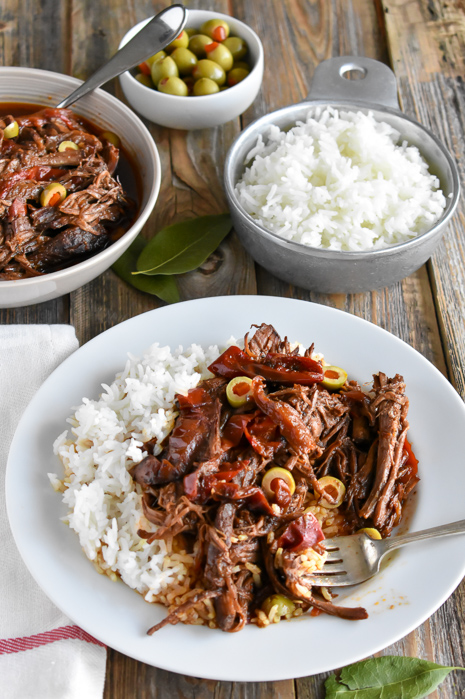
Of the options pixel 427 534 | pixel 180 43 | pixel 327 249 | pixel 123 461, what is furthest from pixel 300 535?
pixel 180 43

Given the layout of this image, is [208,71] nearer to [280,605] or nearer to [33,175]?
[33,175]

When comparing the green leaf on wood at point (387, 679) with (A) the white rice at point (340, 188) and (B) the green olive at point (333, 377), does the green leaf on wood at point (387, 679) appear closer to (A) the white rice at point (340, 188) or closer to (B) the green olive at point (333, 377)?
(B) the green olive at point (333, 377)

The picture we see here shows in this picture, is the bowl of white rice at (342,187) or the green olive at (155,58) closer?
the bowl of white rice at (342,187)

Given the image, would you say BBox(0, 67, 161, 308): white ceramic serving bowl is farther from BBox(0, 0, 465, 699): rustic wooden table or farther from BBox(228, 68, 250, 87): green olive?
BBox(228, 68, 250, 87): green olive

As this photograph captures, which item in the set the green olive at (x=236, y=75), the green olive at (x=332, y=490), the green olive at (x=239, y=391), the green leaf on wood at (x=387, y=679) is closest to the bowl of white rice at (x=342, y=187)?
the green olive at (x=236, y=75)

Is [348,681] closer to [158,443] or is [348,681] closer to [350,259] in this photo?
[158,443]

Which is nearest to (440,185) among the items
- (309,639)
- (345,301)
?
(345,301)
